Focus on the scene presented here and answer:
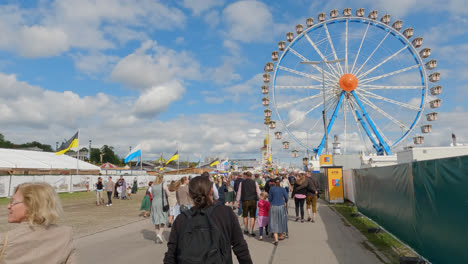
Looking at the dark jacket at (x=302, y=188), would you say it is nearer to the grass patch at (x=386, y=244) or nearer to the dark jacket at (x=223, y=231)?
the grass patch at (x=386, y=244)

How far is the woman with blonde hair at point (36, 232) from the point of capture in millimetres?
2139

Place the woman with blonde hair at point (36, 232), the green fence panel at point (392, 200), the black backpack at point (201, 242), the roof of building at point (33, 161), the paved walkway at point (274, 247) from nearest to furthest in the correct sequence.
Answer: the woman with blonde hair at point (36, 232)
the black backpack at point (201, 242)
the green fence panel at point (392, 200)
the paved walkway at point (274, 247)
the roof of building at point (33, 161)

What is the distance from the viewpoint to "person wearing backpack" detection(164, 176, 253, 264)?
2498 millimetres

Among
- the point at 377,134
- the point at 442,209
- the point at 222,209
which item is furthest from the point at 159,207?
the point at 377,134

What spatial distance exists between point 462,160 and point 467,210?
66 centimetres

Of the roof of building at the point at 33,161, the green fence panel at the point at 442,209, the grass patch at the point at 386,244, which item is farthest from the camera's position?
the roof of building at the point at 33,161

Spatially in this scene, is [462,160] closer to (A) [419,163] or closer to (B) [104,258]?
(A) [419,163]

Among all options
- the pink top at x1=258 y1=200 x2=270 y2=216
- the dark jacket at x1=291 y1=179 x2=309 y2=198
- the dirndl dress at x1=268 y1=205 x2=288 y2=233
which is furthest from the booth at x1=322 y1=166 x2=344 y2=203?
the dirndl dress at x1=268 y1=205 x2=288 y2=233

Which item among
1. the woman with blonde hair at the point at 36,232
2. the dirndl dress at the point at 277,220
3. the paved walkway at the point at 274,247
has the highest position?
the woman with blonde hair at the point at 36,232

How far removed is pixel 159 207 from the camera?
908cm

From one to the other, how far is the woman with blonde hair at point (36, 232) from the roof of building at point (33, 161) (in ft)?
117

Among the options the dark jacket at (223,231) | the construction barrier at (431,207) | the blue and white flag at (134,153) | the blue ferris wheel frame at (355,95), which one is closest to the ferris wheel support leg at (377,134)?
the blue ferris wheel frame at (355,95)

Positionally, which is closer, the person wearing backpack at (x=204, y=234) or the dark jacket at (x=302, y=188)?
the person wearing backpack at (x=204, y=234)

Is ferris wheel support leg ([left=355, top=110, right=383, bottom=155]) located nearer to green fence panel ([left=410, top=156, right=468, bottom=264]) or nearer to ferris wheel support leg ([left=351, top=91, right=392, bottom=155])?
ferris wheel support leg ([left=351, top=91, right=392, bottom=155])
